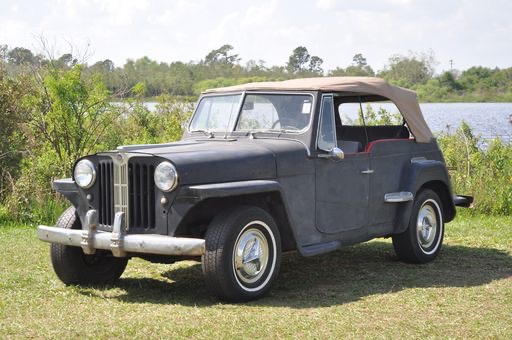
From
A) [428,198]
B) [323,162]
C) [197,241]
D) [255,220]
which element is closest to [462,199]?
[428,198]

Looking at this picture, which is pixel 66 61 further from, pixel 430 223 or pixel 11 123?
pixel 430 223

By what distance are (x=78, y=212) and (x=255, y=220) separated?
159 cm

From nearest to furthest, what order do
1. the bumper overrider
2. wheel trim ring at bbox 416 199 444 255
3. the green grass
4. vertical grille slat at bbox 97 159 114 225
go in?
1. the green grass
2. the bumper overrider
3. vertical grille slat at bbox 97 159 114 225
4. wheel trim ring at bbox 416 199 444 255

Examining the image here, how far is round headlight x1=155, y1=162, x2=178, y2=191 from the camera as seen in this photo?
6172mm

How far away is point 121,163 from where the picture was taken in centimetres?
652

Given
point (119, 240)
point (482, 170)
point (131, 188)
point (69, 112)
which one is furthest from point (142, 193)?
point (69, 112)

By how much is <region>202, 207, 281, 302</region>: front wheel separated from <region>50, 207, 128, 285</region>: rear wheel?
48.4 inches

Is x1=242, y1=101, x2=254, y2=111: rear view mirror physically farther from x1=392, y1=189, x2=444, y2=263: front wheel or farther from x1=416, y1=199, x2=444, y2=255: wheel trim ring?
x1=416, y1=199, x2=444, y2=255: wheel trim ring

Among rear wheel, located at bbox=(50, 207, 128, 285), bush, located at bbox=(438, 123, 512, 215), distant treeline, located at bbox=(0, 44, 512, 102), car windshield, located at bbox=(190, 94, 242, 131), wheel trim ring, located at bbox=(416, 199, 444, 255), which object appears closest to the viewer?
rear wheel, located at bbox=(50, 207, 128, 285)

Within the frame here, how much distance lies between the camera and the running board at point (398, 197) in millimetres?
7979

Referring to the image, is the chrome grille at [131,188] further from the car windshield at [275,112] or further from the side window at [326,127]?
the side window at [326,127]

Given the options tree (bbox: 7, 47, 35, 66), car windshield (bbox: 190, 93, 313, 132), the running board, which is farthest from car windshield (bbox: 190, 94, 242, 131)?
tree (bbox: 7, 47, 35, 66)

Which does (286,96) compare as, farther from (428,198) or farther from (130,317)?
(130,317)

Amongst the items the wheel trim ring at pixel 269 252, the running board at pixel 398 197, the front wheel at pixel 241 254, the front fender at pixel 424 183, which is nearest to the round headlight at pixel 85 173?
the front wheel at pixel 241 254
